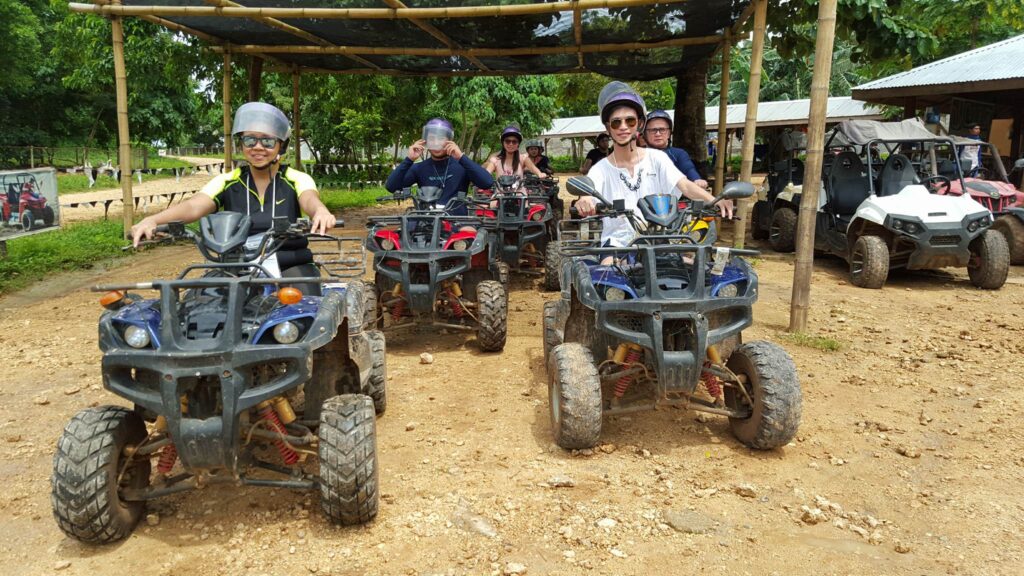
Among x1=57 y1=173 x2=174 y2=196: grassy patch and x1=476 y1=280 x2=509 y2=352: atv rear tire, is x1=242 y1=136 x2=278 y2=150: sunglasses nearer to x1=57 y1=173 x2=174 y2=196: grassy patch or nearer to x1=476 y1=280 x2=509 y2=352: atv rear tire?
x1=476 y1=280 x2=509 y2=352: atv rear tire

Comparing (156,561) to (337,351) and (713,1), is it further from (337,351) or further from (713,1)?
(713,1)

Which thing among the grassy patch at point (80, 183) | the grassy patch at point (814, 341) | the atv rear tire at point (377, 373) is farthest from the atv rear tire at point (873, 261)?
the grassy patch at point (80, 183)

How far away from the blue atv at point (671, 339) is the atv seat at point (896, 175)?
18.3 ft

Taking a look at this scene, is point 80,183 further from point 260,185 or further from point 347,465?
point 347,465

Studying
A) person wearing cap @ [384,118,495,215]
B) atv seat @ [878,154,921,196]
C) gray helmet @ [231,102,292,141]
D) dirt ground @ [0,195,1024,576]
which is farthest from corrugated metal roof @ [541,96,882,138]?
gray helmet @ [231,102,292,141]

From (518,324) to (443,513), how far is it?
3.62 m

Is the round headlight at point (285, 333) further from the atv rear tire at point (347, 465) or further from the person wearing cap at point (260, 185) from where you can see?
the person wearing cap at point (260, 185)

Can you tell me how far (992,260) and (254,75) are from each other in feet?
38.0

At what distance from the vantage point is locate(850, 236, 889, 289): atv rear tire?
792 centimetres

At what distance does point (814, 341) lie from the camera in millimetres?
5852

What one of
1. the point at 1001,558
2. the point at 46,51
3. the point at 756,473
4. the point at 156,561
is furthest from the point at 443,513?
the point at 46,51

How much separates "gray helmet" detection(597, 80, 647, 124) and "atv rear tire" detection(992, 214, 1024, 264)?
23.1 feet

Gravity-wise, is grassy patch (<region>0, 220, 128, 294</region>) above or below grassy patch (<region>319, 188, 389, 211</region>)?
below

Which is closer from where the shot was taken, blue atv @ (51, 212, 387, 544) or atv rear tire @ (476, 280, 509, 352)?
blue atv @ (51, 212, 387, 544)
